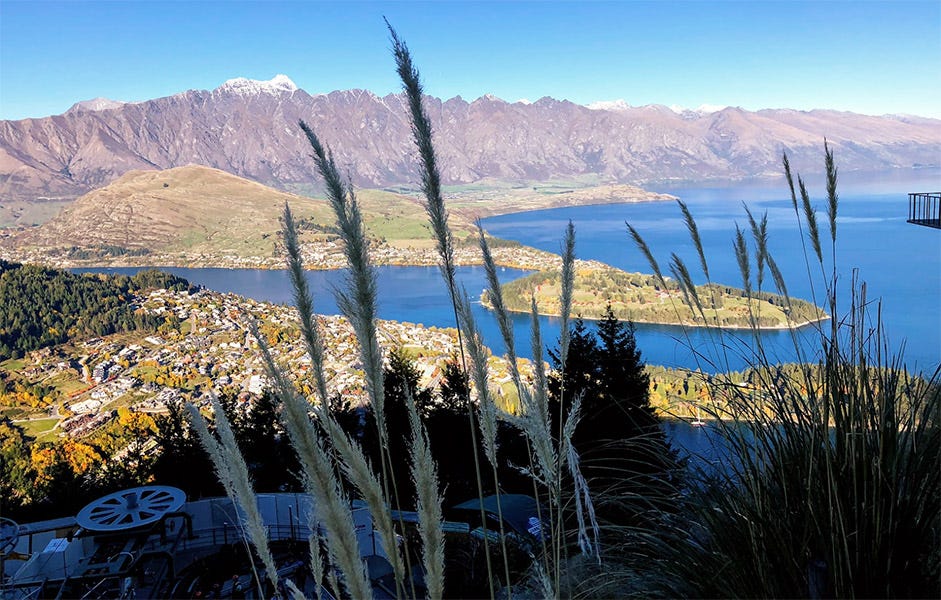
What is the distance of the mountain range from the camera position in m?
132

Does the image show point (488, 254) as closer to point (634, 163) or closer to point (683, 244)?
point (683, 244)

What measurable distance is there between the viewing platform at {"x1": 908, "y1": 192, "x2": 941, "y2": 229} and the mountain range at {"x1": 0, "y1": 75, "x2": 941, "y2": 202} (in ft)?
385

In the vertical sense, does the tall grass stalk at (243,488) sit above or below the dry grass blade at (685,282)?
below

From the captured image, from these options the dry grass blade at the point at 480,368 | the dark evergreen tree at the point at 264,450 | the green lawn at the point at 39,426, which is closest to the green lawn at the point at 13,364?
the green lawn at the point at 39,426

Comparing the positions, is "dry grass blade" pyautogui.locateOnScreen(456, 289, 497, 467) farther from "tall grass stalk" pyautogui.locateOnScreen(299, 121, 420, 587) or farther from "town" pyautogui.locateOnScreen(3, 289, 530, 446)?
"town" pyautogui.locateOnScreen(3, 289, 530, 446)

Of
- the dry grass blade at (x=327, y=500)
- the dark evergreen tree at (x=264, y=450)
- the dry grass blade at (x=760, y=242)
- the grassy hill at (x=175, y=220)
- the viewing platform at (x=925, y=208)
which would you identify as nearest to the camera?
the dry grass blade at (x=327, y=500)

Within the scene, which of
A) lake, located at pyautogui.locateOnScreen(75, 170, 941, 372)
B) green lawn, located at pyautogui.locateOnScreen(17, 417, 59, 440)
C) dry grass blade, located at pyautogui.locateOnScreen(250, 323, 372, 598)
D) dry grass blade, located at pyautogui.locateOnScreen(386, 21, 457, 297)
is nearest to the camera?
dry grass blade, located at pyautogui.locateOnScreen(250, 323, 372, 598)

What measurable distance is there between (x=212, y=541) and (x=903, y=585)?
5.77 meters

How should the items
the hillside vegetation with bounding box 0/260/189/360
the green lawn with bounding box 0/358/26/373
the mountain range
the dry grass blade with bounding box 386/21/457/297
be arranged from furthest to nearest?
the mountain range, the hillside vegetation with bounding box 0/260/189/360, the green lawn with bounding box 0/358/26/373, the dry grass blade with bounding box 386/21/457/297

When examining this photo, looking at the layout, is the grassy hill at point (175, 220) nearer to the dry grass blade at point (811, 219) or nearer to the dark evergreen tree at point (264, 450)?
the dark evergreen tree at point (264, 450)

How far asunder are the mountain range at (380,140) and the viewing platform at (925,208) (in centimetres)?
11737

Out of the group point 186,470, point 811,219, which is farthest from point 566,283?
point 186,470

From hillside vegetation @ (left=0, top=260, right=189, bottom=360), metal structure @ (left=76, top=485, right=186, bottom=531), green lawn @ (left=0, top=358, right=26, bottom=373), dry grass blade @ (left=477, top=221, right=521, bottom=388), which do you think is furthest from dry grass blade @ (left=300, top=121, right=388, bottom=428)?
hillside vegetation @ (left=0, top=260, right=189, bottom=360)

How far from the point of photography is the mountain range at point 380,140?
131750 millimetres
